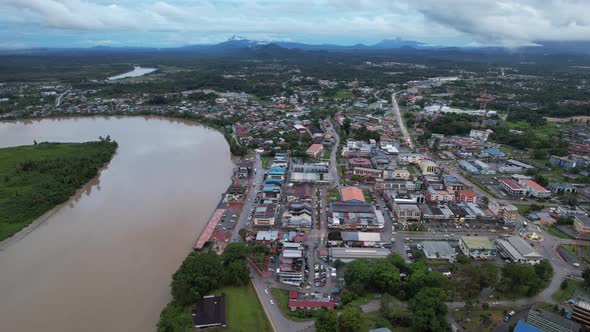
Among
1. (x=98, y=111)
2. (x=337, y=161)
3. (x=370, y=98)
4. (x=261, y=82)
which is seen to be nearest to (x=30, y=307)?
(x=337, y=161)

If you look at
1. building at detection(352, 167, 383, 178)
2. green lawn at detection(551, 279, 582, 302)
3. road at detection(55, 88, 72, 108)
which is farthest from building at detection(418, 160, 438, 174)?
Answer: road at detection(55, 88, 72, 108)

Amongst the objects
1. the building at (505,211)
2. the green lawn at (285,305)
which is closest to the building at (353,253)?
the green lawn at (285,305)

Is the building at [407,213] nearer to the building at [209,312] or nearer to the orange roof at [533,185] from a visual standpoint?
the orange roof at [533,185]

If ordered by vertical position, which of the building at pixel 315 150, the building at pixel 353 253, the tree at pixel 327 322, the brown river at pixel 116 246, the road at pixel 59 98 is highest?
the road at pixel 59 98

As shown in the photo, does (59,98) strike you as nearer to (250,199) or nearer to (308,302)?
(250,199)

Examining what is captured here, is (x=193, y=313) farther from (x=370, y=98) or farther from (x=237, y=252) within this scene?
(x=370, y=98)

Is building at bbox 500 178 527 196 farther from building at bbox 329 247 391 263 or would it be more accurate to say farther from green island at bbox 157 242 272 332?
green island at bbox 157 242 272 332

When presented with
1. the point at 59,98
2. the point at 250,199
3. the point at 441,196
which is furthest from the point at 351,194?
the point at 59,98
